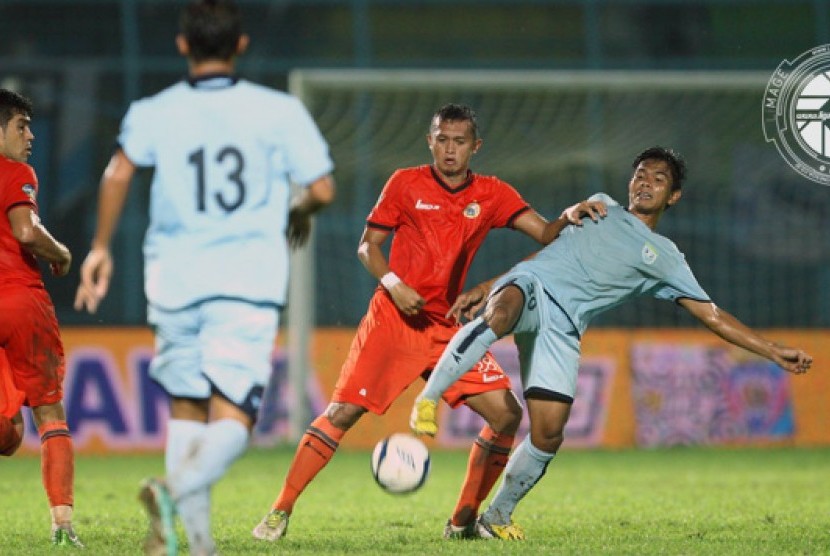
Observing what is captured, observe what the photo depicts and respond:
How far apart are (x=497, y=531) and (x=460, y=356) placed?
3.35 feet

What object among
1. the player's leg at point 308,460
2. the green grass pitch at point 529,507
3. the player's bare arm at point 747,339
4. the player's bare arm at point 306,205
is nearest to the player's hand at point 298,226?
the player's bare arm at point 306,205

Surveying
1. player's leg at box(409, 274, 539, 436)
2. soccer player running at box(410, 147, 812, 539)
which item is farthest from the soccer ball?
soccer player running at box(410, 147, 812, 539)

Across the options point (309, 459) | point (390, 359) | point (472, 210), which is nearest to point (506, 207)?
point (472, 210)

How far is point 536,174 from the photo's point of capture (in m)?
17.6

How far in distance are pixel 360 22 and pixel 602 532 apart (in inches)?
849

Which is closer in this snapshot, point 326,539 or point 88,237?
point 326,539

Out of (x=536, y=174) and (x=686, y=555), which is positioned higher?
(x=536, y=174)

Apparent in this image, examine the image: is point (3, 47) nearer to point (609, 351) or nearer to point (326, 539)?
point (609, 351)

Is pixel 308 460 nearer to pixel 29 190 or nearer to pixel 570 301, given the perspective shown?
pixel 570 301

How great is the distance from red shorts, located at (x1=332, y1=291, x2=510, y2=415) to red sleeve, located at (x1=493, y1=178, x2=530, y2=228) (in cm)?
60

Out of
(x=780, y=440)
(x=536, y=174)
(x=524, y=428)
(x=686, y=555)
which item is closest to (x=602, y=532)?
(x=686, y=555)

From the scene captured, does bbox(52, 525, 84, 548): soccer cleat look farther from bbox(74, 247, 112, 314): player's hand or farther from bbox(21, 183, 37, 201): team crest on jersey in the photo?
bbox(74, 247, 112, 314): player's hand

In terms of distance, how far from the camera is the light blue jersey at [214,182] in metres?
5.30

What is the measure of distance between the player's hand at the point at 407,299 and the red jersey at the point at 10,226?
167 cm
